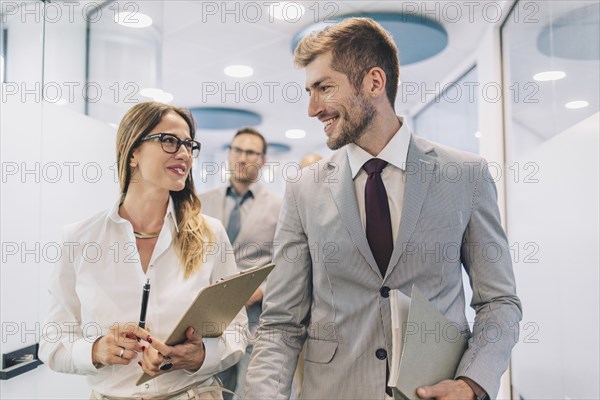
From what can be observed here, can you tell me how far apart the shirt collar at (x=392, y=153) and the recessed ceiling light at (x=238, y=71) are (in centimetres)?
360

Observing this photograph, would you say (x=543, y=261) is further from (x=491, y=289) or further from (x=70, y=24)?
(x=70, y=24)

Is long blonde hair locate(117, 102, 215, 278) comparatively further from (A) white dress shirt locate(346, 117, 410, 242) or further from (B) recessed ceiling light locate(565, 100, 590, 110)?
(B) recessed ceiling light locate(565, 100, 590, 110)

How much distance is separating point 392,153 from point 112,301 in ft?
3.08

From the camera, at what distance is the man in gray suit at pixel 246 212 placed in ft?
8.43

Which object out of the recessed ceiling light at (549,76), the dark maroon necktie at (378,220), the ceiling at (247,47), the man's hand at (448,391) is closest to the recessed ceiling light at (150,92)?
the ceiling at (247,47)

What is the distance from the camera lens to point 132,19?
2.64 m

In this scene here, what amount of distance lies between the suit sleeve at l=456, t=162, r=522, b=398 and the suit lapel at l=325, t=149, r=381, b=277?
0.28 m

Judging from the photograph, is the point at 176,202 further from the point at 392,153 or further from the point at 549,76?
the point at 549,76

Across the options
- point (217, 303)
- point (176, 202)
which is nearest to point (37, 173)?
point (176, 202)

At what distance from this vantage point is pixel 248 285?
4.29 ft

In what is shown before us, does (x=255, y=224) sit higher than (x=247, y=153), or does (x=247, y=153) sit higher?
(x=247, y=153)

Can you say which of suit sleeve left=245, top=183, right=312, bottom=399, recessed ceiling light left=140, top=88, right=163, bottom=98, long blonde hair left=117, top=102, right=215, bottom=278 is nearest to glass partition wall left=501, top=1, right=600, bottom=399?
suit sleeve left=245, top=183, right=312, bottom=399

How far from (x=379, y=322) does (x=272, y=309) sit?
294mm

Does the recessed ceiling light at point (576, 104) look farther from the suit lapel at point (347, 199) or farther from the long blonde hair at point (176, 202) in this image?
the long blonde hair at point (176, 202)
